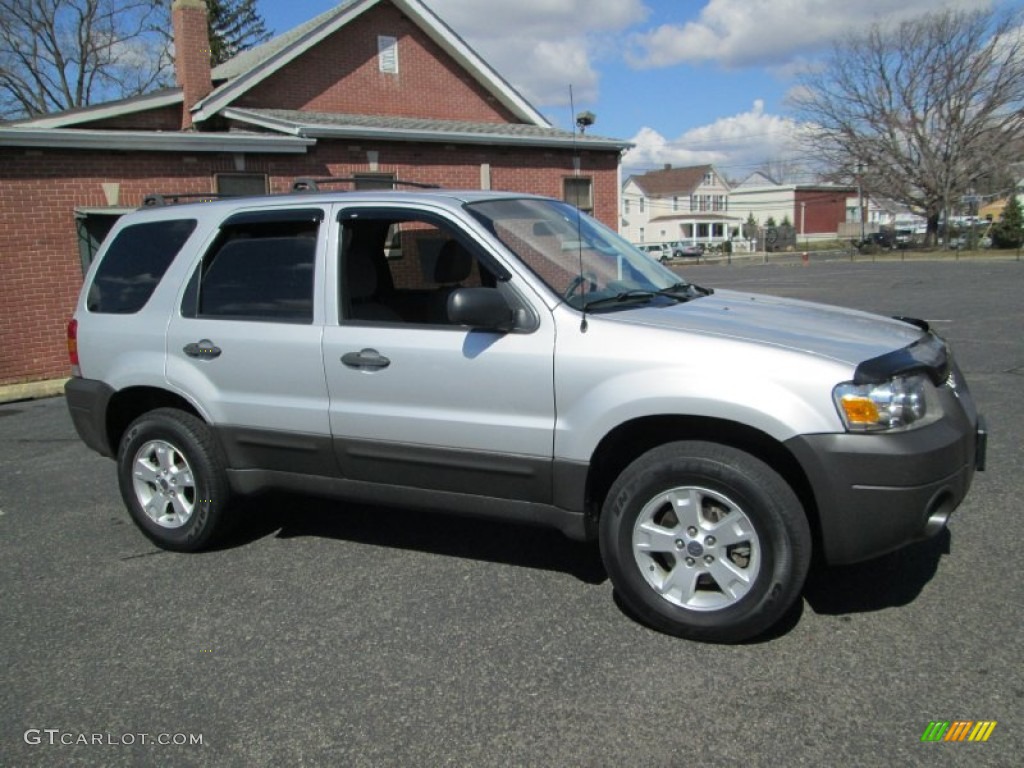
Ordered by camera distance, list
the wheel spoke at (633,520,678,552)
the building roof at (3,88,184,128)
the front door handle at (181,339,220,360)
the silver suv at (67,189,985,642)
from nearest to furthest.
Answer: the silver suv at (67,189,985,642) → the wheel spoke at (633,520,678,552) → the front door handle at (181,339,220,360) → the building roof at (3,88,184,128)

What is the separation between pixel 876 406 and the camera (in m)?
3.17

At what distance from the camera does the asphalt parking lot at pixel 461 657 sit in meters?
2.85

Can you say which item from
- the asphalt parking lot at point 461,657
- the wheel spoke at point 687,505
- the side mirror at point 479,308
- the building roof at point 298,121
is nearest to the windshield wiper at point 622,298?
the side mirror at point 479,308

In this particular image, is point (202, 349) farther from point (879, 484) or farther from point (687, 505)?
point (879, 484)

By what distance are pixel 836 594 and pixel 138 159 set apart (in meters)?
12.1

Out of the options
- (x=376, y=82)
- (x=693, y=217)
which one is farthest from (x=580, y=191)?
(x=693, y=217)

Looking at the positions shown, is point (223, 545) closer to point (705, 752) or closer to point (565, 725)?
point (565, 725)

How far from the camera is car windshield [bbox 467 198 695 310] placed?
3.90m

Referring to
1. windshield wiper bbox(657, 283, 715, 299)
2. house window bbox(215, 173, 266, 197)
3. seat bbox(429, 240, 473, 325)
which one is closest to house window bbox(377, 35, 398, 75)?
house window bbox(215, 173, 266, 197)

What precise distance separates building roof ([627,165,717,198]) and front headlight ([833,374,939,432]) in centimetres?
9007

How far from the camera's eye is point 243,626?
3785mm

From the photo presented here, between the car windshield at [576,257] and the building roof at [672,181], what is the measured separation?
291ft

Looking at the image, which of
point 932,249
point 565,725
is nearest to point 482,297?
A: point 565,725

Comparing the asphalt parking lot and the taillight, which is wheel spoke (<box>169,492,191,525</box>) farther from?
the taillight
